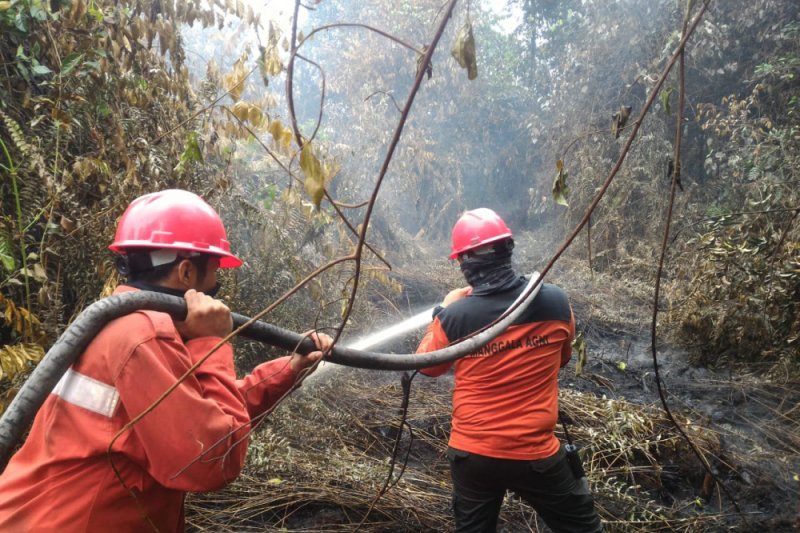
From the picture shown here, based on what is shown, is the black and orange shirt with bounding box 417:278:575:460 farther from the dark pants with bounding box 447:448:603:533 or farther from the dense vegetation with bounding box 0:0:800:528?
the dense vegetation with bounding box 0:0:800:528

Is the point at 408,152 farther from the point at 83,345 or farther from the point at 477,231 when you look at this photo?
the point at 83,345

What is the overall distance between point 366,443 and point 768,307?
3.74m

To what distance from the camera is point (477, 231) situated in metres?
2.50

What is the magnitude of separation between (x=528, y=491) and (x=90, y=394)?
179cm

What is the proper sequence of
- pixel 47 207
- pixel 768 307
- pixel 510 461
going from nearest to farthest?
pixel 510 461
pixel 47 207
pixel 768 307

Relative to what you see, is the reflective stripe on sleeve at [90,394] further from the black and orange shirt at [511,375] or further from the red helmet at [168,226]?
the black and orange shirt at [511,375]

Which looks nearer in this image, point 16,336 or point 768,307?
point 16,336

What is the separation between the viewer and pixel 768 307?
4430mm

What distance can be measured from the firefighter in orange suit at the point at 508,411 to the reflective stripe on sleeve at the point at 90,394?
1313 millimetres

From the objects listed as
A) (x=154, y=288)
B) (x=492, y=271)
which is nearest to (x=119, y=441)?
(x=154, y=288)

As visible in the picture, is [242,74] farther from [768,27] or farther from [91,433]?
[768,27]

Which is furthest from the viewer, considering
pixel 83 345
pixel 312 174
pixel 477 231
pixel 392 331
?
pixel 392 331

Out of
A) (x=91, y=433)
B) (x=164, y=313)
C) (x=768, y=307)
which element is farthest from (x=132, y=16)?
(x=768, y=307)

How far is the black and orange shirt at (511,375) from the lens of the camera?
7.09 ft
